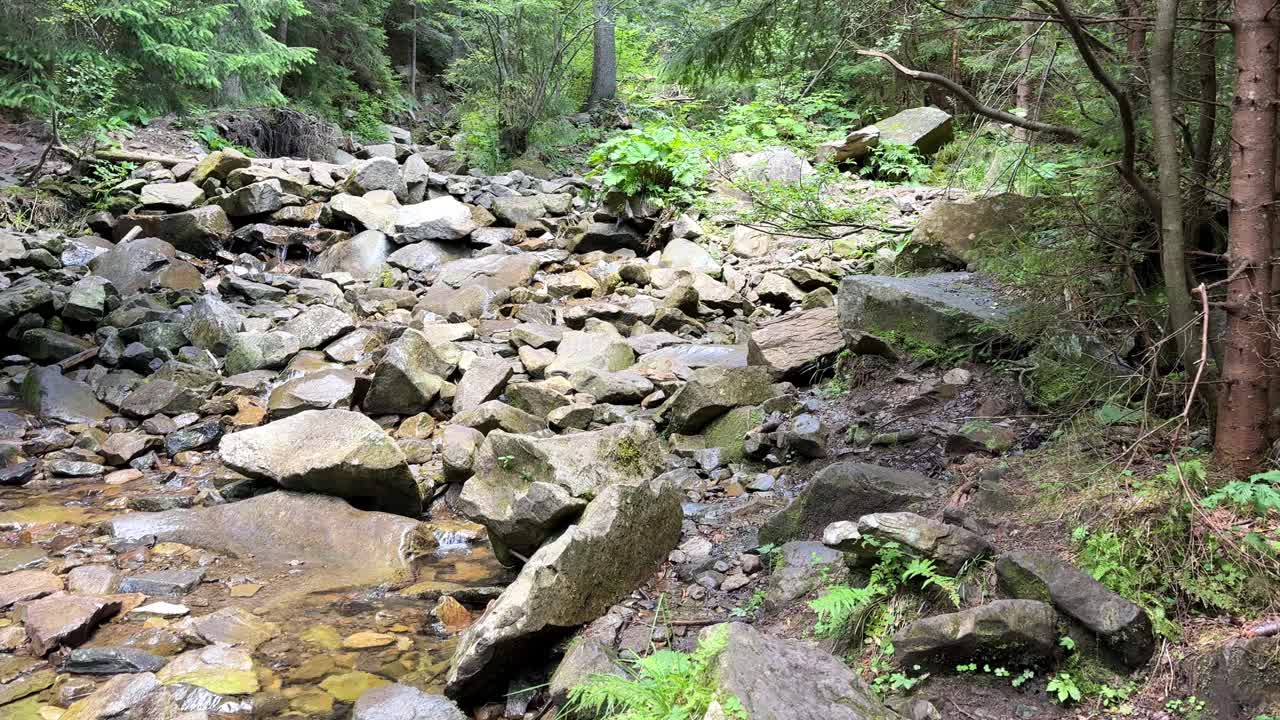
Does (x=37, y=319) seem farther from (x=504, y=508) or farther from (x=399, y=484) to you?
(x=504, y=508)

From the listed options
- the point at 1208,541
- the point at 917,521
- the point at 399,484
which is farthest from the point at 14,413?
the point at 1208,541

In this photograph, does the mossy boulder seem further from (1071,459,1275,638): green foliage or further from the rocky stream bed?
(1071,459,1275,638): green foliage

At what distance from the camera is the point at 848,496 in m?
4.46

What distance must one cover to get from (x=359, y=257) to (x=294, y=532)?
762cm

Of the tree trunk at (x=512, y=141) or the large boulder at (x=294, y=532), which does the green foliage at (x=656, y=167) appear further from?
the large boulder at (x=294, y=532)

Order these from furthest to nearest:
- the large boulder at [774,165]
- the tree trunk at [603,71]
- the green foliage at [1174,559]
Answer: the tree trunk at [603,71]
the large boulder at [774,165]
the green foliage at [1174,559]

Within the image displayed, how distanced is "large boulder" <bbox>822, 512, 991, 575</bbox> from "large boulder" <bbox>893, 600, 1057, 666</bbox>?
Answer: 0.35 metres

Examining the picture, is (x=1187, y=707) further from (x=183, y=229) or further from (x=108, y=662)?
(x=183, y=229)

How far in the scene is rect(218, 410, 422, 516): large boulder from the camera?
607 centimetres

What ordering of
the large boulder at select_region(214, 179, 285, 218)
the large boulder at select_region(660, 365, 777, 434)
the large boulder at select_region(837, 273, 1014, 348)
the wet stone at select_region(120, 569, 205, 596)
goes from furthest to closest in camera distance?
the large boulder at select_region(214, 179, 285, 218)
the large boulder at select_region(660, 365, 777, 434)
the large boulder at select_region(837, 273, 1014, 348)
the wet stone at select_region(120, 569, 205, 596)

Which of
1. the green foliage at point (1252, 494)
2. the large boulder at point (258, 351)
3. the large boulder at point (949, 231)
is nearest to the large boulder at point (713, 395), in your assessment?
the large boulder at point (949, 231)

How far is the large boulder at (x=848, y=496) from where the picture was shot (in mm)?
4418

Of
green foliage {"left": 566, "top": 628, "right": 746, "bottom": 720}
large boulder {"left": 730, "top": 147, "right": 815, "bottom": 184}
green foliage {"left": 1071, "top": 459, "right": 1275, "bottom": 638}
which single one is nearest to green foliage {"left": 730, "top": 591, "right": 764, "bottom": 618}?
green foliage {"left": 566, "top": 628, "right": 746, "bottom": 720}

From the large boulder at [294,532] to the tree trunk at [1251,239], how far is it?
4544 millimetres
